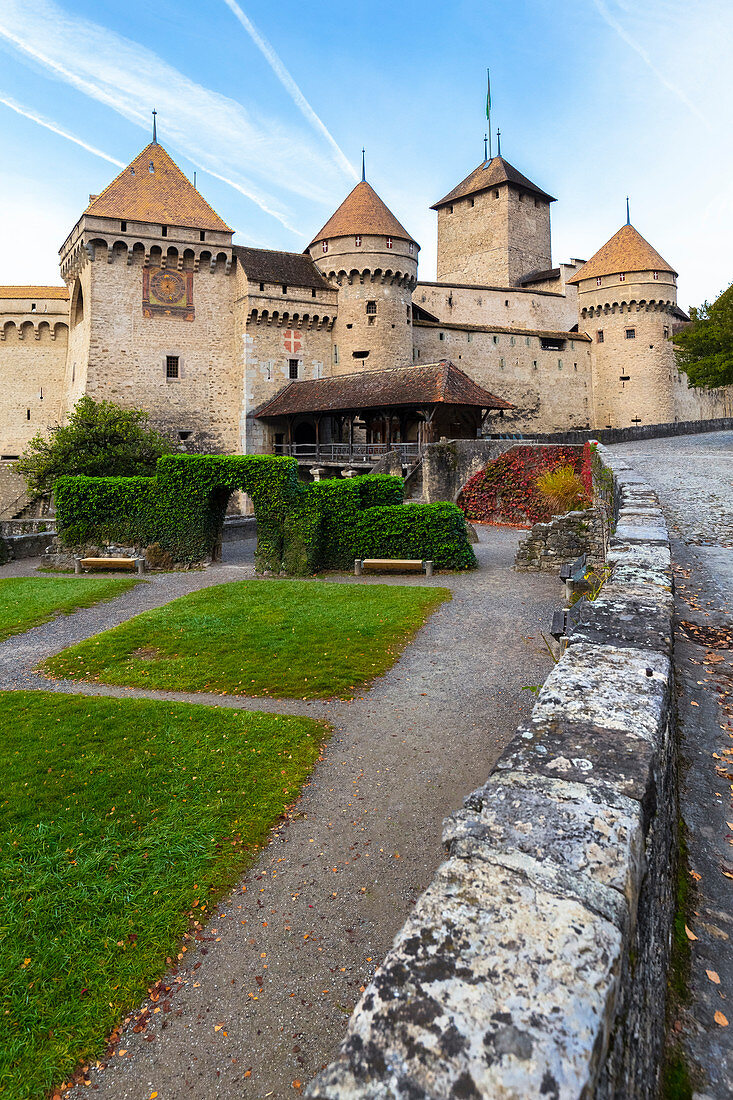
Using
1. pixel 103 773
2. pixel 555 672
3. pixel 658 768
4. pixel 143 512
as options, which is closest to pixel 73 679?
pixel 103 773

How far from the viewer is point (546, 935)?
4.23ft

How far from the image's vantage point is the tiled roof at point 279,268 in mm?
32562

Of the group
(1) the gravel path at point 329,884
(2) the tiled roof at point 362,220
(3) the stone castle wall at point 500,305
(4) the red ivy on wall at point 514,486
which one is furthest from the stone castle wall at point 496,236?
(1) the gravel path at point 329,884

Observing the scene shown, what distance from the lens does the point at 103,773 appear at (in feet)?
16.6

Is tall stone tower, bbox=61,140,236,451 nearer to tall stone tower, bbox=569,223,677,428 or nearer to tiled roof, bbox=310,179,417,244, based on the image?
tiled roof, bbox=310,179,417,244

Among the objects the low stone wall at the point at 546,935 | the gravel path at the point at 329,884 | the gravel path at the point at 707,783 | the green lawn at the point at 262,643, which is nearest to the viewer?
the low stone wall at the point at 546,935

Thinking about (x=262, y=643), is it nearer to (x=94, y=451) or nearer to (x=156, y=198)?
(x=94, y=451)

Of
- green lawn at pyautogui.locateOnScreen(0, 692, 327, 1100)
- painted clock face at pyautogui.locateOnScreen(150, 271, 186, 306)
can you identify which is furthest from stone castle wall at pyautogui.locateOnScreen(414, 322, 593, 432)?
green lawn at pyautogui.locateOnScreen(0, 692, 327, 1100)

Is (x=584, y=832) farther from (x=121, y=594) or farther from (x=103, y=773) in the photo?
(x=121, y=594)

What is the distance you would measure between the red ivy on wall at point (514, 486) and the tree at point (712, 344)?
43.5ft

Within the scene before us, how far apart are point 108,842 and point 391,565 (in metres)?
10.2

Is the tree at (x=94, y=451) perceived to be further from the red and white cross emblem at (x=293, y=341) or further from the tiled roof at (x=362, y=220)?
the tiled roof at (x=362, y=220)

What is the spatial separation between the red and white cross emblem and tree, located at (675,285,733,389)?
62.9ft

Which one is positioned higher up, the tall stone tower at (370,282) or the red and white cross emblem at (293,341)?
the tall stone tower at (370,282)
